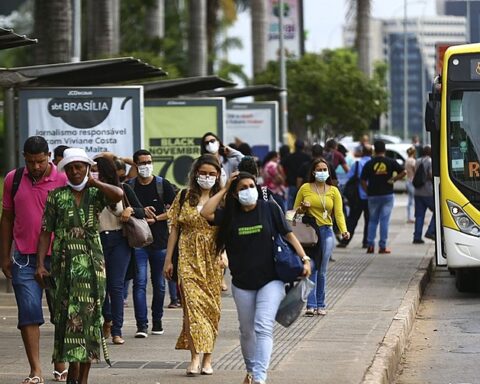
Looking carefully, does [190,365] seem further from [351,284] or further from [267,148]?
[267,148]

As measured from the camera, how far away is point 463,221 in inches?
674

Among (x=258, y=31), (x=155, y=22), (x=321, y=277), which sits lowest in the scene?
(x=321, y=277)

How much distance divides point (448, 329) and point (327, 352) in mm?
3224

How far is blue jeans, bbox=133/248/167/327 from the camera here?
12.9 metres

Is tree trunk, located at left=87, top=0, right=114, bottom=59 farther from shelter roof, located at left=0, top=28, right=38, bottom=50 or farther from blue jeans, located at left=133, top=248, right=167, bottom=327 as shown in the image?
blue jeans, located at left=133, top=248, right=167, bottom=327

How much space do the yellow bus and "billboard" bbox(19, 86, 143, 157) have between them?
3.62 meters

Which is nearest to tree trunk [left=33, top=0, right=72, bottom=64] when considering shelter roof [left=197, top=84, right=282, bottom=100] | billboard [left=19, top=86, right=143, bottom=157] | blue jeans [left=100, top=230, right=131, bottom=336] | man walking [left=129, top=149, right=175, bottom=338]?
shelter roof [left=197, top=84, right=282, bottom=100]

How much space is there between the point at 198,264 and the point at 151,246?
237cm

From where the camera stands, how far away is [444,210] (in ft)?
56.8

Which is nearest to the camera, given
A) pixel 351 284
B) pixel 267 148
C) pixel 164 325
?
pixel 164 325

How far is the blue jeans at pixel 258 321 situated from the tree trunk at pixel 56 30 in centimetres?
1370

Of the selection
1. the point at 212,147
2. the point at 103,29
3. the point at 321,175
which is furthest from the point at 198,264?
the point at 103,29

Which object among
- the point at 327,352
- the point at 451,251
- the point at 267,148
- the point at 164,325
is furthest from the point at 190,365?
the point at 267,148

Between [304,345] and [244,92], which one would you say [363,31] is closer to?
[244,92]
